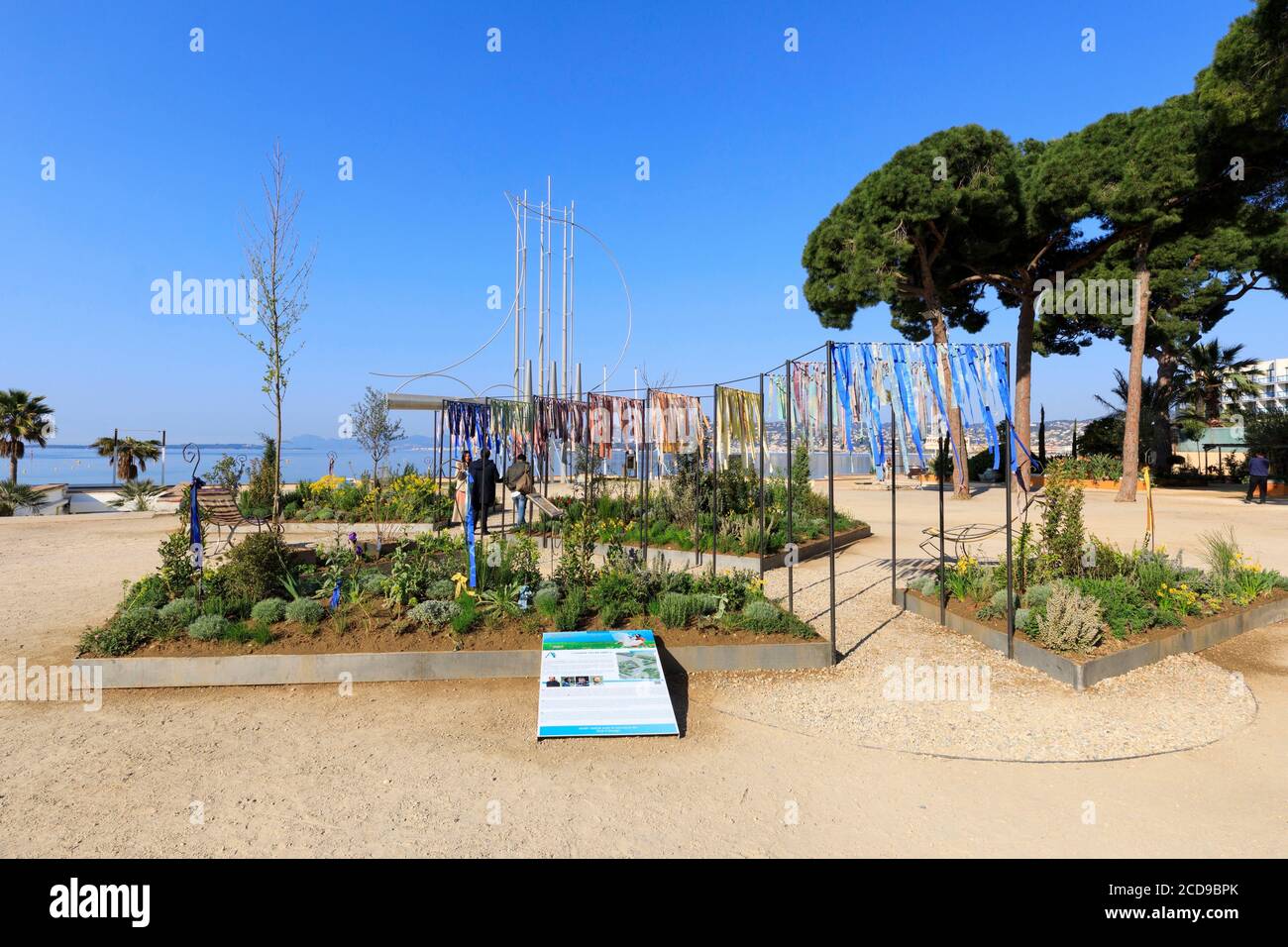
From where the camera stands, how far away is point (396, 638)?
6.34 metres

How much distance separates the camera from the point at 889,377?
7199 millimetres

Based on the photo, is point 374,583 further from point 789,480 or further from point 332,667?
point 789,480

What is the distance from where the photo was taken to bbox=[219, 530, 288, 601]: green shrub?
22.9ft

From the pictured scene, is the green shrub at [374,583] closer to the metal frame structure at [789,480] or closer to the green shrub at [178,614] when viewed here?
the green shrub at [178,614]

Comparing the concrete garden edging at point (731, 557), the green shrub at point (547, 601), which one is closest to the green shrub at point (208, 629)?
the green shrub at point (547, 601)

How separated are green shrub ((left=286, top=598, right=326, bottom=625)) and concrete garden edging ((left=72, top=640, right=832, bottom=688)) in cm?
64

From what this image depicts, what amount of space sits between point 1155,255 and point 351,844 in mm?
28071

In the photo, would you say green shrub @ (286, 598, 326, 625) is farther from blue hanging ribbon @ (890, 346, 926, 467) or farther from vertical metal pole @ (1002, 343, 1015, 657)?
vertical metal pole @ (1002, 343, 1015, 657)

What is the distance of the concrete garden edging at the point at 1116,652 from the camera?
234 inches

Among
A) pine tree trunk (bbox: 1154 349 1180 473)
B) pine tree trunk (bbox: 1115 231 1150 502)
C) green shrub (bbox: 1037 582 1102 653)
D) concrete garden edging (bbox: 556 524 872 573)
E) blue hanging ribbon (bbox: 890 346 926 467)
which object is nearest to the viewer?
green shrub (bbox: 1037 582 1102 653)

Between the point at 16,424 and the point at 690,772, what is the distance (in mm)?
34056

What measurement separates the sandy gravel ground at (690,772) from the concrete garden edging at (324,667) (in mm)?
162

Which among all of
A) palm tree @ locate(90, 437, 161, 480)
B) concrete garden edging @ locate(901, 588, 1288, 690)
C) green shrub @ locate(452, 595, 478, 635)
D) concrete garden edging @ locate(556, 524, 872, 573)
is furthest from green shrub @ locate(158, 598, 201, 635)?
palm tree @ locate(90, 437, 161, 480)

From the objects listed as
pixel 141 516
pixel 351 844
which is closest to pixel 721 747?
pixel 351 844
